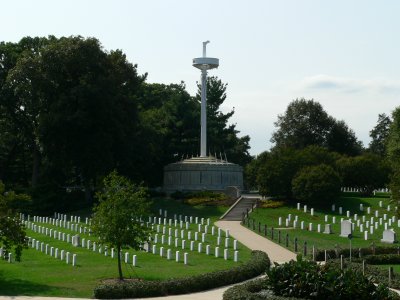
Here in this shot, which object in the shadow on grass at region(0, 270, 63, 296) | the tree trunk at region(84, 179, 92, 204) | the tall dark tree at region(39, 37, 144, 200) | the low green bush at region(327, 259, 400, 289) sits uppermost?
the tall dark tree at region(39, 37, 144, 200)

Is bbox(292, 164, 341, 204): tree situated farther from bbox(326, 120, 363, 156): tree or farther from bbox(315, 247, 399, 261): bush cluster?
bbox(326, 120, 363, 156): tree

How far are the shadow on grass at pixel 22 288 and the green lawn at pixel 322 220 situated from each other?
48.8 feet

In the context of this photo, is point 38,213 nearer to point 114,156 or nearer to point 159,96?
point 114,156

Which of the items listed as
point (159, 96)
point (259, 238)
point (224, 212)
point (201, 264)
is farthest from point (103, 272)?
point (159, 96)

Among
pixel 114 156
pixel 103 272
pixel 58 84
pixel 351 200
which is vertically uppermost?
pixel 58 84

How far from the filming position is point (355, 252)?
32.2 m

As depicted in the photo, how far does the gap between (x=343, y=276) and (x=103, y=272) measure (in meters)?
12.0

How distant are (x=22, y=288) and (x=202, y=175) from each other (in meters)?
43.4

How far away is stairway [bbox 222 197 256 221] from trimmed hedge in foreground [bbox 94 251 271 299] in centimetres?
2383

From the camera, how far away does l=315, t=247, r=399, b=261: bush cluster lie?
31314 millimetres

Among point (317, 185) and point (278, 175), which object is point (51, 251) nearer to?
point (317, 185)

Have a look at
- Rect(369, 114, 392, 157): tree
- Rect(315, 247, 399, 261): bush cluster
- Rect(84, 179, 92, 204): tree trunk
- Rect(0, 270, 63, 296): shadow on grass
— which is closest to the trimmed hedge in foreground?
Rect(0, 270, 63, 296): shadow on grass

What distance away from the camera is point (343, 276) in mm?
18203

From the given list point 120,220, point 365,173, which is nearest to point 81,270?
point 120,220
